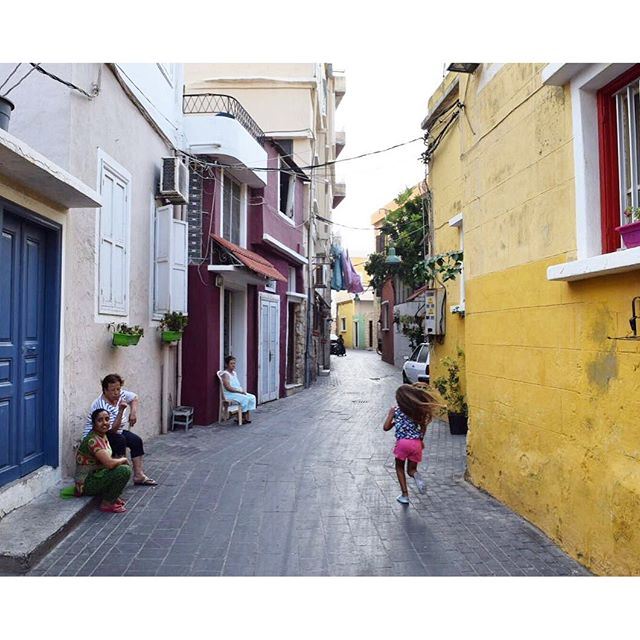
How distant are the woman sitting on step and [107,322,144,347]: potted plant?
5.83 ft

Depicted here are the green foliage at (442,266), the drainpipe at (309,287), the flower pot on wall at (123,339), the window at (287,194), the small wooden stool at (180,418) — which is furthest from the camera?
the drainpipe at (309,287)

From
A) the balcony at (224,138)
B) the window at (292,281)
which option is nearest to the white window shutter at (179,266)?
the balcony at (224,138)

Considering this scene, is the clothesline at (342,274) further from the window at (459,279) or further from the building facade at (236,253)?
the window at (459,279)

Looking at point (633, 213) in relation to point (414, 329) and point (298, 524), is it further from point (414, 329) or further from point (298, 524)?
point (414, 329)

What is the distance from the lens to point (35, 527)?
466 cm

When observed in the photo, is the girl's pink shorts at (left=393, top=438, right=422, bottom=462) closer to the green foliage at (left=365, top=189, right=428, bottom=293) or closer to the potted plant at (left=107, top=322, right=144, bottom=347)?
the potted plant at (left=107, top=322, right=144, bottom=347)

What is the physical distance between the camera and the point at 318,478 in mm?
7090

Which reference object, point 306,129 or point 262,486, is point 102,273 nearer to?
point 262,486

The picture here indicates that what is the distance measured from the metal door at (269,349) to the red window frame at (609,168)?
9995 mm

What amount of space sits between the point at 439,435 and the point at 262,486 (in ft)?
15.3

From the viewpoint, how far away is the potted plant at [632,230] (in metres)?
3.73

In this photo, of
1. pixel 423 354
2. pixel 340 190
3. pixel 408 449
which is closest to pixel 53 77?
pixel 408 449

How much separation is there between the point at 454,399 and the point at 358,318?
47081 millimetres

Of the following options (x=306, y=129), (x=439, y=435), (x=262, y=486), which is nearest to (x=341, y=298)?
(x=306, y=129)
